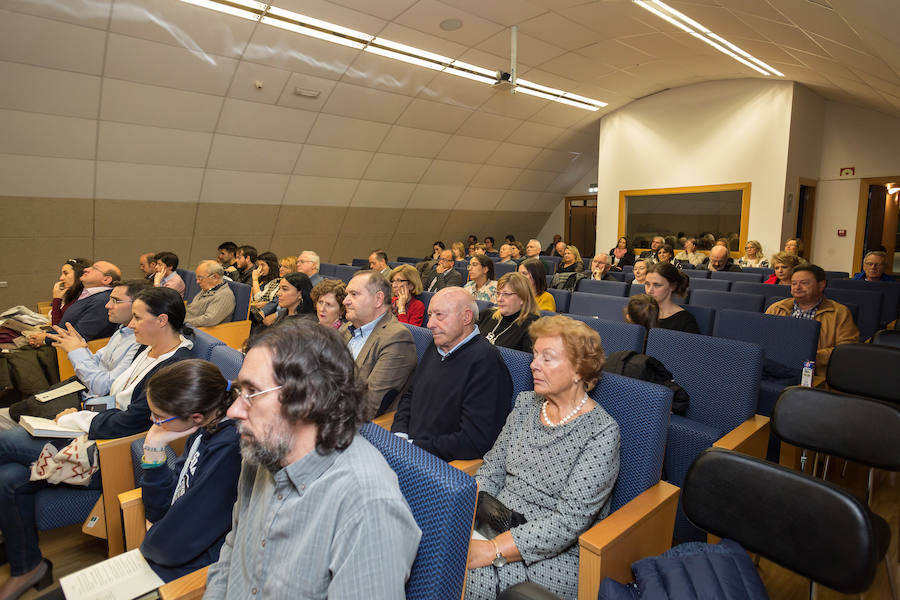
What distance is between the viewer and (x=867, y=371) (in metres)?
2.37

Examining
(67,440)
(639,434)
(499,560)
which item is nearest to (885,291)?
(639,434)

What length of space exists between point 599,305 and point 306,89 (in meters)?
5.89

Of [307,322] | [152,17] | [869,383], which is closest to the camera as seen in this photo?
[307,322]

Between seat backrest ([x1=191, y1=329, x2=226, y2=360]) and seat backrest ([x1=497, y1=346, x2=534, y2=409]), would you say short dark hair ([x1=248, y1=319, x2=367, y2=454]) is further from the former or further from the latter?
seat backrest ([x1=191, y1=329, x2=226, y2=360])

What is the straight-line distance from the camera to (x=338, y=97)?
8.14 meters

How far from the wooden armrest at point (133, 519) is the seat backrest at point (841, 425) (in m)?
2.43

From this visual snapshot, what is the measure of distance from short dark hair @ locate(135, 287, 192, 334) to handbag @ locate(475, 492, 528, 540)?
5.92 ft

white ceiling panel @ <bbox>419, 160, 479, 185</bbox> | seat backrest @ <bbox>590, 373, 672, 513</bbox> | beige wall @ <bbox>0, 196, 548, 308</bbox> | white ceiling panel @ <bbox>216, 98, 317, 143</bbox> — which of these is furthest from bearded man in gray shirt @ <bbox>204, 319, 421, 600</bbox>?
white ceiling panel @ <bbox>419, 160, 479, 185</bbox>

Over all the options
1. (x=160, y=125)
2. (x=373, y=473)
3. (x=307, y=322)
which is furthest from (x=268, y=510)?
(x=160, y=125)

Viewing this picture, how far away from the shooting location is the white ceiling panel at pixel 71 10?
5211 mm

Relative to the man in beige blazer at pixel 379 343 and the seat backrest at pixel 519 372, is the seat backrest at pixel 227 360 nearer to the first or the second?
the man in beige blazer at pixel 379 343

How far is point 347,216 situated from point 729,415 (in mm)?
9128

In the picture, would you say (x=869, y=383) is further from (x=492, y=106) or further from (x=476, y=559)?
(x=492, y=106)

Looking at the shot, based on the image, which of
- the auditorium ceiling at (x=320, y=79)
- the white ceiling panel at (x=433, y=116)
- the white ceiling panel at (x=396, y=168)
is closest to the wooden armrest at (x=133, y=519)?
the auditorium ceiling at (x=320, y=79)
